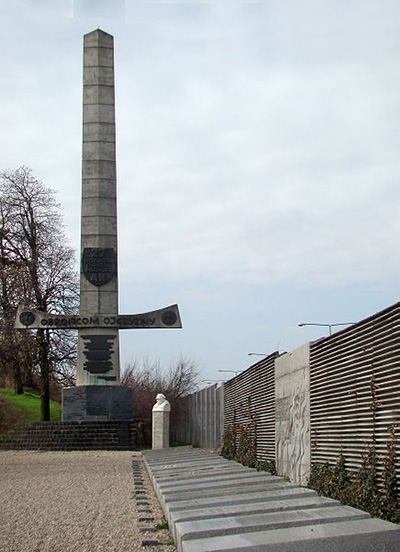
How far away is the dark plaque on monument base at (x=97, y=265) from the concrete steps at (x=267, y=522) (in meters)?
21.1

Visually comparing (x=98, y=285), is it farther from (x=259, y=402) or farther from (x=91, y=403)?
(x=259, y=402)

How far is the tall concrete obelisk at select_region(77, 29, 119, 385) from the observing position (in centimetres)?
2934

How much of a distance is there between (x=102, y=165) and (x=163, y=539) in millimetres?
24894

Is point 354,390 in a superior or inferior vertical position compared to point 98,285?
inferior

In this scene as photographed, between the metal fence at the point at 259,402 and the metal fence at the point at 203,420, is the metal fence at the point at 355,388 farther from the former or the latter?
the metal fence at the point at 203,420

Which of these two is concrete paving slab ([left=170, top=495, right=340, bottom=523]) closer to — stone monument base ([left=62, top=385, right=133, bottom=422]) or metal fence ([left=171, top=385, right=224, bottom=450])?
metal fence ([left=171, top=385, right=224, bottom=450])

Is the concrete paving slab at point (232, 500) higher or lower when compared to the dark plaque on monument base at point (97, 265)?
lower

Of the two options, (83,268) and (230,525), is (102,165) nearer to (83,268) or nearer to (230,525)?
(83,268)

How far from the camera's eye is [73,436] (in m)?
26.2

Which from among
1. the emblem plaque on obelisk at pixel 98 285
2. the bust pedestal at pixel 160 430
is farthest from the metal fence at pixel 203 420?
the emblem plaque on obelisk at pixel 98 285

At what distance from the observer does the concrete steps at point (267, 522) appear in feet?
17.4

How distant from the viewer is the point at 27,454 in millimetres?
23766

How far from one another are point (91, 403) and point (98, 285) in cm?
491

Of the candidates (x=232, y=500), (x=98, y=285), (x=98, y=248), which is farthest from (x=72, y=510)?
(x=98, y=248)
